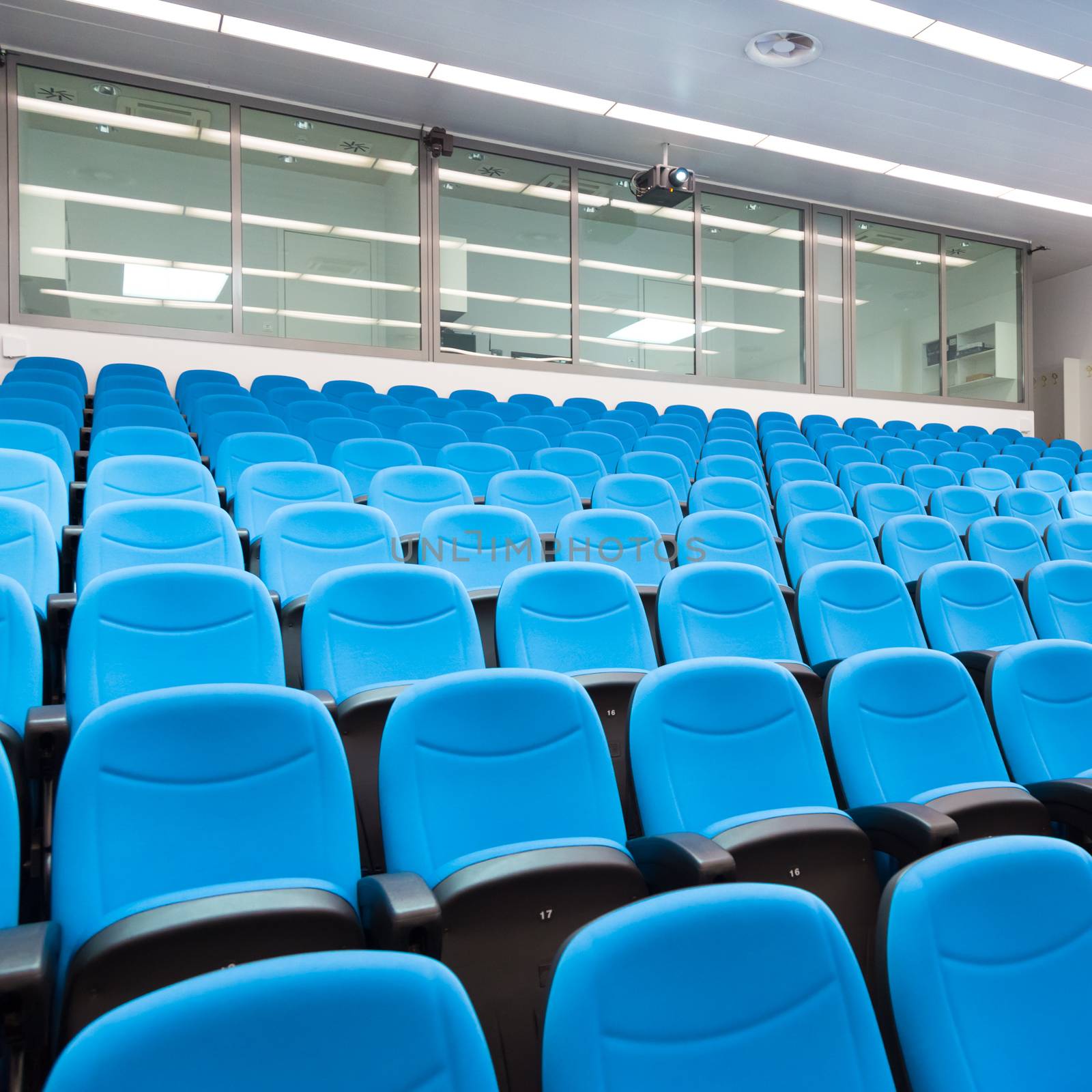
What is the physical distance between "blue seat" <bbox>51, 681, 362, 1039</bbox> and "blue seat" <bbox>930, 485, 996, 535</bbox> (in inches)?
136

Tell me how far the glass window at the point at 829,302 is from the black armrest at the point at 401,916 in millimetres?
7081

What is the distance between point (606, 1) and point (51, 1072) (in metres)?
4.94

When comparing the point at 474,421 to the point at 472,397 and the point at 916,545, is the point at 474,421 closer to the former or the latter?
the point at 472,397

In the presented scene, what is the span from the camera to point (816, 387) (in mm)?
7480

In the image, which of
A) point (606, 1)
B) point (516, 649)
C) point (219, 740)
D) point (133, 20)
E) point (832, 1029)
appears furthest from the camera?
point (133, 20)

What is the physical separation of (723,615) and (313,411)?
2.70 meters

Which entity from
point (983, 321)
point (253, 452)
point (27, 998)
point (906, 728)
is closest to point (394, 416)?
point (253, 452)

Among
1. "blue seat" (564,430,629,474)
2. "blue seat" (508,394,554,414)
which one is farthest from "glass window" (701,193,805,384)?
"blue seat" (564,430,629,474)

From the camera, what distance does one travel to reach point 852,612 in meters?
2.28

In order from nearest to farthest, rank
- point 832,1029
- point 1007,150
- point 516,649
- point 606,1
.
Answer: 1. point 832,1029
2. point 516,649
3. point 606,1
4. point 1007,150

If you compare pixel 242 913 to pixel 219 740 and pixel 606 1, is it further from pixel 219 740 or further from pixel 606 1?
pixel 606 1

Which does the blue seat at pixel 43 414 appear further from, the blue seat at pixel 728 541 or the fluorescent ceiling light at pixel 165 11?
the fluorescent ceiling light at pixel 165 11

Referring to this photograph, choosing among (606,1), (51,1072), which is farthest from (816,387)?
(51,1072)

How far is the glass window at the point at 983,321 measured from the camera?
8.23 m
